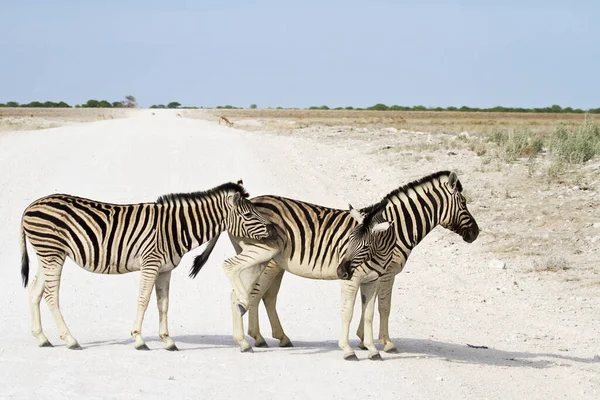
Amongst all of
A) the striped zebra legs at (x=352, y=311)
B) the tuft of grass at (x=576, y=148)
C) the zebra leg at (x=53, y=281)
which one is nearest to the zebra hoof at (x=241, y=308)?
the striped zebra legs at (x=352, y=311)

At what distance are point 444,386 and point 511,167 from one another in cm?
1593

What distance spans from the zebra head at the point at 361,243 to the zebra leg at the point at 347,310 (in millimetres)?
103

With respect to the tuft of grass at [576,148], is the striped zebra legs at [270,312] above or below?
below

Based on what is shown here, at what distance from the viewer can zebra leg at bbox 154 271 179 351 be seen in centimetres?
899

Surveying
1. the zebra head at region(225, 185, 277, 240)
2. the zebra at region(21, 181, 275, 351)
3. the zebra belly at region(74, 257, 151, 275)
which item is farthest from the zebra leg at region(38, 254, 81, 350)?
the zebra head at region(225, 185, 277, 240)

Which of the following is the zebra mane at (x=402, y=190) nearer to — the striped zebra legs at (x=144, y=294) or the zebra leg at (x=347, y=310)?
the zebra leg at (x=347, y=310)

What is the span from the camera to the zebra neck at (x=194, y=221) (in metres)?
9.09

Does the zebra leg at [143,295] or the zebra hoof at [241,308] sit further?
the zebra hoof at [241,308]

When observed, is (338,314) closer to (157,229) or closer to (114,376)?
(157,229)

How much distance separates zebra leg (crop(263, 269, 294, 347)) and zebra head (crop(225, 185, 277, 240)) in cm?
78

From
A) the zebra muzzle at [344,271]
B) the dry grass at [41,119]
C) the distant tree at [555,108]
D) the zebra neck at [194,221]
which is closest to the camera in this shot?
the zebra muzzle at [344,271]

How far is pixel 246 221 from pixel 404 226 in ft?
5.30

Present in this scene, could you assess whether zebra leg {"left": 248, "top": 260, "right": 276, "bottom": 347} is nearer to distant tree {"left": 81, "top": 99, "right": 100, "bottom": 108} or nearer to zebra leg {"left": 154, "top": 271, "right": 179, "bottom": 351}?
zebra leg {"left": 154, "top": 271, "right": 179, "bottom": 351}

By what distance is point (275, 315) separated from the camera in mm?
9570
